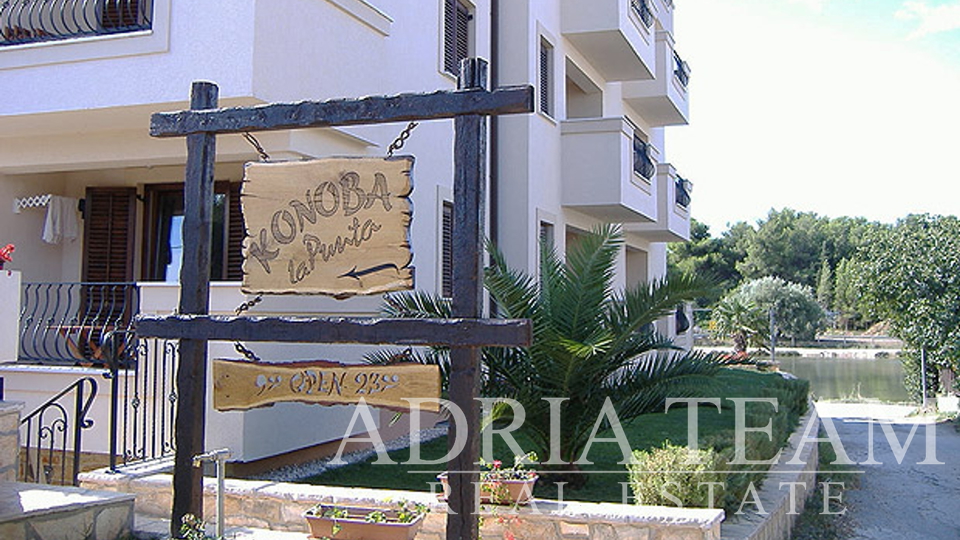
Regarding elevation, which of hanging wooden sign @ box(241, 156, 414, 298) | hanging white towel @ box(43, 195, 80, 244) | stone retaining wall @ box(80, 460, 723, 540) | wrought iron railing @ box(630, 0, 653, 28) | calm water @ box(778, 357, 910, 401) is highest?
wrought iron railing @ box(630, 0, 653, 28)

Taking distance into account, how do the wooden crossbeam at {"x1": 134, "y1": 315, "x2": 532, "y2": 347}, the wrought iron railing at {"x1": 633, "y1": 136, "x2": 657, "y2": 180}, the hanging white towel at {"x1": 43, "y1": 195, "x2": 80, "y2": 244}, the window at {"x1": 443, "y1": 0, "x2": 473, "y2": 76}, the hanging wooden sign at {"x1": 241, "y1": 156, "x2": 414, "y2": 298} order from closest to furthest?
1. the wooden crossbeam at {"x1": 134, "y1": 315, "x2": 532, "y2": 347}
2. the hanging wooden sign at {"x1": 241, "y1": 156, "x2": 414, "y2": 298}
3. the hanging white towel at {"x1": 43, "y1": 195, "x2": 80, "y2": 244}
4. the window at {"x1": 443, "y1": 0, "x2": 473, "y2": 76}
5. the wrought iron railing at {"x1": 633, "y1": 136, "x2": 657, "y2": 180}

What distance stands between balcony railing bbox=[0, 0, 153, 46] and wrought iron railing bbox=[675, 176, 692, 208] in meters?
13.7

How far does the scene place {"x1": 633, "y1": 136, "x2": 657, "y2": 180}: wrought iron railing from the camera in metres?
15.1

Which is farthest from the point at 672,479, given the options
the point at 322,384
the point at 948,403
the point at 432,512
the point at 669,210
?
the point at 948,403

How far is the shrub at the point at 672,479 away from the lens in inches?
238

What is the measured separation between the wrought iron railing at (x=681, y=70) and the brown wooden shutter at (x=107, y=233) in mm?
13536

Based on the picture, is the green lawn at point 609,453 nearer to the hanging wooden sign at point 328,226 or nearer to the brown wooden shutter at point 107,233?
the hanging wooden sign at point 328,226

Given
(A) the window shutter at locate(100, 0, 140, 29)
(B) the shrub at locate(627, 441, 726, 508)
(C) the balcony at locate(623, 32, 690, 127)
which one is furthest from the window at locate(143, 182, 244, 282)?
(C) the balcony at locate(623, 32, 690, 127)

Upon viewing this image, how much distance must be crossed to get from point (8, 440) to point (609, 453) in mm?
5933

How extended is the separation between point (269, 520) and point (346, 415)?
3165 mm

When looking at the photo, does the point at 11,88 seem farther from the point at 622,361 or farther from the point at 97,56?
the point at 622,361

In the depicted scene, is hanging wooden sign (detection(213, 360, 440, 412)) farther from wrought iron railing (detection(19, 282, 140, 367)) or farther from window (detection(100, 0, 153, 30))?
window (detection(100, 0, 153, 30))

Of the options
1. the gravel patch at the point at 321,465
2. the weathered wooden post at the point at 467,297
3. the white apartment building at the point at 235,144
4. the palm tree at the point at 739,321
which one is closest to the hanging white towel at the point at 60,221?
the white apartment building at the point at 235,144

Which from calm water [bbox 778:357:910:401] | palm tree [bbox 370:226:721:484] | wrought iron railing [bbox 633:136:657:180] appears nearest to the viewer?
palm tree [bbox 370:226:721:484]
